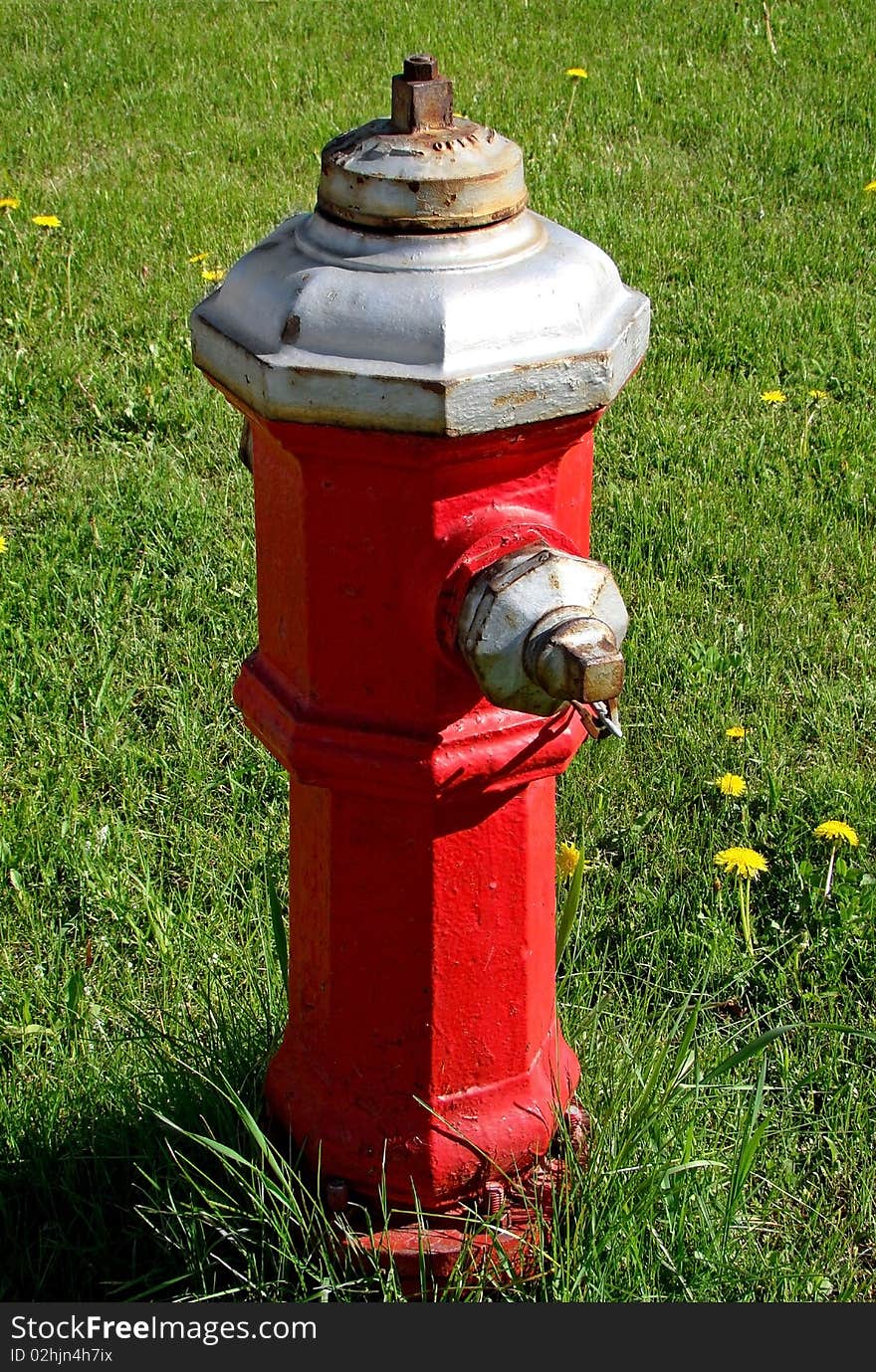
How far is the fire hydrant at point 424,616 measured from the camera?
129 centimetres

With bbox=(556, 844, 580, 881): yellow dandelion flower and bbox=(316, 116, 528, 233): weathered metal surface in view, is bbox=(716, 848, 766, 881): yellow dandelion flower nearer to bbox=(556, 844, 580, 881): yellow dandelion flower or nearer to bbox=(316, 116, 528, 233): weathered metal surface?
bbox=(556, 844, 580, 881): yellow dandelion flower

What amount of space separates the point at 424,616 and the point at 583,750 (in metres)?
1.51

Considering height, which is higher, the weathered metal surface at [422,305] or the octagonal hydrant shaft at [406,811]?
the weathered metal surface at [422,305]

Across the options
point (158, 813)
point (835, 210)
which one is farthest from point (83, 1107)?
point (835, 210)

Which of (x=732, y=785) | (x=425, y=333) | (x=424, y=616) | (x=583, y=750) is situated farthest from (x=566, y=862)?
(x=425, y=333)

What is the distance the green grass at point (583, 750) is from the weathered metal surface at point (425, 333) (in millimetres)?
811

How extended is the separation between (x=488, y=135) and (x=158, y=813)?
1625mm

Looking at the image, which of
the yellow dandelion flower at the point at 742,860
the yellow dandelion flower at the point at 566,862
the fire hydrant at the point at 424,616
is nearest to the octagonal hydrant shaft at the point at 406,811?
the fire hydrant at the point at 424,616

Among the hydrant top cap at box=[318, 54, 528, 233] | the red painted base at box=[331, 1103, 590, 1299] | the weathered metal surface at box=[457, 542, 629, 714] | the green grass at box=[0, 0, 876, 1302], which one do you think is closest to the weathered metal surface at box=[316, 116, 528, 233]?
the hydrant top cap at box=[318, 54, 528, 233]

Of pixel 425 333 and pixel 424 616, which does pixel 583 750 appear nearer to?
pixel 424 616

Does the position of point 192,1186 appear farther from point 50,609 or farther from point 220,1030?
point 50,609

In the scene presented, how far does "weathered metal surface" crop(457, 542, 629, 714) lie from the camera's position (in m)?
1.26

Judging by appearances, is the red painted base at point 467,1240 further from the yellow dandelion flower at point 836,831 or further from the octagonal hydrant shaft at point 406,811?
the yellow dandelion flower at point 836,831

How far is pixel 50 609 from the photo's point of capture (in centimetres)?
319
